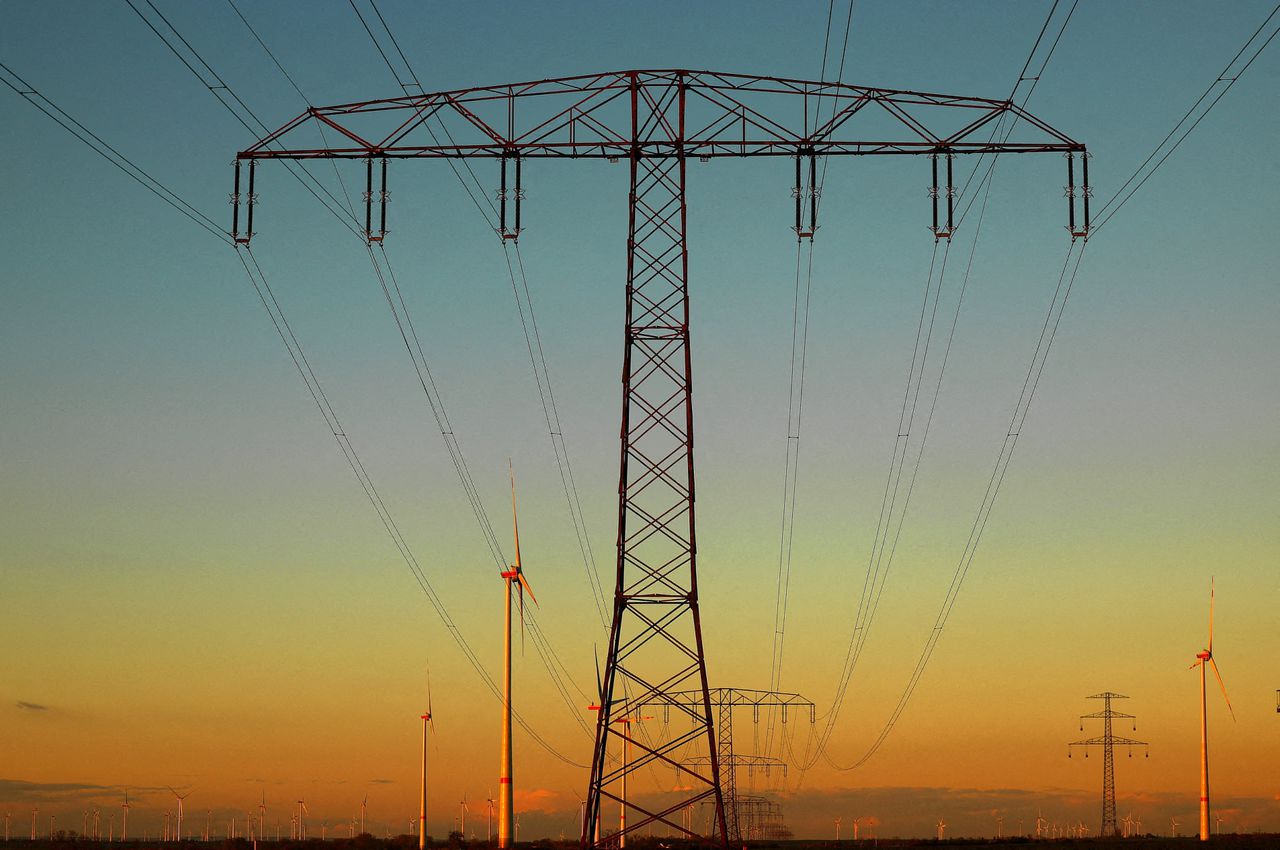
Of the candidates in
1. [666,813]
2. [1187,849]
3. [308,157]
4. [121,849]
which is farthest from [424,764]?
[308,157]

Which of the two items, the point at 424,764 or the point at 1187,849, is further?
the point at 424,764

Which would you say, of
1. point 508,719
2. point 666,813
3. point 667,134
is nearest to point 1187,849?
point 508,719

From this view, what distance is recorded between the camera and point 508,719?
72.8 m

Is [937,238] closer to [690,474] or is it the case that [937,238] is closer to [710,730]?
[690,474]

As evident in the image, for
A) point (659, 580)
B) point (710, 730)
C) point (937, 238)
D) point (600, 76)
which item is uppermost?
point (600, 76)

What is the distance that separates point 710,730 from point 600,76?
68.4ft

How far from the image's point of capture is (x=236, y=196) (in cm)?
4869

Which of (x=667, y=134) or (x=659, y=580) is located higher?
(x=667, y=134)

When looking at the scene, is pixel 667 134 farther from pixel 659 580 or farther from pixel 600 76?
pixel 659 580

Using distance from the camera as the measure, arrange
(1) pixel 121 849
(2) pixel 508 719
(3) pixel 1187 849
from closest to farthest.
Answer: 1. (2) pixel 508 719
2. (3) pixel 1187 849
3. (1) pixel 121 849

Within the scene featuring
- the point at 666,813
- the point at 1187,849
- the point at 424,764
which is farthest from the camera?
the point at 424,764

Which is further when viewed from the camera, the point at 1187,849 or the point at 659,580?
the point at 1187,849

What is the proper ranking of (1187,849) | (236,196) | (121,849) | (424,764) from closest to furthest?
(236,196) < (1187,849) < (424,764) < (121,849)

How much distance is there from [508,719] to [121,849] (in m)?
76.0
